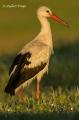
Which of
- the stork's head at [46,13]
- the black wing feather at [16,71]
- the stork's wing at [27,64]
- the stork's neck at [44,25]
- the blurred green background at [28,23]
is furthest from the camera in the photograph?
the blurred green background at [28,23]

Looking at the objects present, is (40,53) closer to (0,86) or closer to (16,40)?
(0,86)

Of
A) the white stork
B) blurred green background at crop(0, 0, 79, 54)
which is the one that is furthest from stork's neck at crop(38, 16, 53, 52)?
blurred green background at crop(0, 0, 79, 54)

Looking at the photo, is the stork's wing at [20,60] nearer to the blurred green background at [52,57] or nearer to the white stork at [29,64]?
the white stork at [29,64]

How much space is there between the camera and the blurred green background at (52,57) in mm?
10289

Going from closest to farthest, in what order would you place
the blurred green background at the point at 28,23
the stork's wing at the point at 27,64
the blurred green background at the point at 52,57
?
the blurred green background at the point at 52,57, the stork's wing at the point at 27,64, the blurred green background at the point at 28,23

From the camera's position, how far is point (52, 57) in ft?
53.0

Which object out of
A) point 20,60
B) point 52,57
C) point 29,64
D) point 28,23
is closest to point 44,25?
point 29,64

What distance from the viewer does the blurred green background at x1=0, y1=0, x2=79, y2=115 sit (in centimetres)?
1029

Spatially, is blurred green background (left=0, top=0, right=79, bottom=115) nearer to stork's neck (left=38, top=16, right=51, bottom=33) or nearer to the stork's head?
stork's neck (left=38, top=16, right=51, bottom=33)

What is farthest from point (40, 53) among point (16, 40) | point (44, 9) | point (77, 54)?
point (16, 40)

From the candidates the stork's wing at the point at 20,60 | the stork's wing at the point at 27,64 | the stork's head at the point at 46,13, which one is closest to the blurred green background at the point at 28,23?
the stork's head at the point at 46,13

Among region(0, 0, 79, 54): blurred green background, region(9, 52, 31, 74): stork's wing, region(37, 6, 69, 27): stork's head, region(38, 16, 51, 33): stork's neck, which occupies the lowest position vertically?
region(0, 0, 79, 54): blurred green background

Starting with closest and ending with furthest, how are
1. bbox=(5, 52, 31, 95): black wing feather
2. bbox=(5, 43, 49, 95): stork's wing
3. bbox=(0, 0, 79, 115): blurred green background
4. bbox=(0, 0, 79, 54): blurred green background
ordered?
bbox=(0, 0, 79, 115): blurred green background
bbox=(5, 52, 31, 95): black wing feather
bbox=(5, 43, 49, 95): stork's wing
bbox=(0, 0, 79, 54): blurred green background

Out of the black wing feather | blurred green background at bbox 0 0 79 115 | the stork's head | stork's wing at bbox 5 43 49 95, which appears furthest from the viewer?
the stork's head
